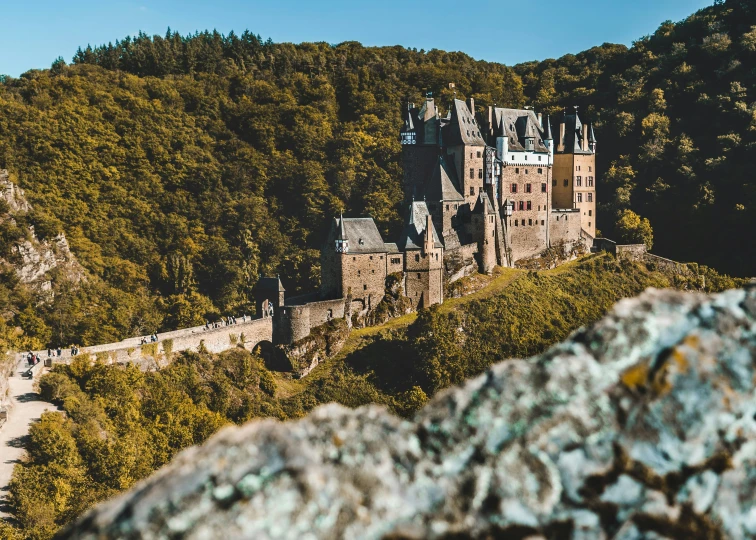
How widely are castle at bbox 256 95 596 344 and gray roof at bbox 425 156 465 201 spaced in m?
0.07

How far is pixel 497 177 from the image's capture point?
55625 mm

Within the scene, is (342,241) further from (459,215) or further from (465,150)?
(465,150)

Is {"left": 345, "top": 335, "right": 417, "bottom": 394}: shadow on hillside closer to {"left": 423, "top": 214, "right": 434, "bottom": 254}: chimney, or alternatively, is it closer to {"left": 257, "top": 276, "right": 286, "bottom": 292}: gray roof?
{"left": 423, "top": 214, "right": 434, "bottom": 254}: chimney

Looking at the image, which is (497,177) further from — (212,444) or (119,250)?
(212,444)

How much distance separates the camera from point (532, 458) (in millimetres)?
3885

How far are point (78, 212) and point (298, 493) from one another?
212 ft

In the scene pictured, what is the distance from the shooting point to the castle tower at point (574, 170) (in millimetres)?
61562

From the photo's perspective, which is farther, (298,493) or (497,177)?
(497,177)

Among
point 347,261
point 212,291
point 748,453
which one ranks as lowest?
point 212,291

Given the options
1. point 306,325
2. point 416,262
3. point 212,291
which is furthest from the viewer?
point 212,291

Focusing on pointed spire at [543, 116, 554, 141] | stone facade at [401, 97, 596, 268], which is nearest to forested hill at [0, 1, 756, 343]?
stone facade at [401, 97, 596, 268]

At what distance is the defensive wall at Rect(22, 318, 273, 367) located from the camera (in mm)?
38875

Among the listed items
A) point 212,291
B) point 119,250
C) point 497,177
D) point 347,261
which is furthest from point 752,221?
point 119,250

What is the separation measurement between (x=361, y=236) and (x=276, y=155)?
3165cm
